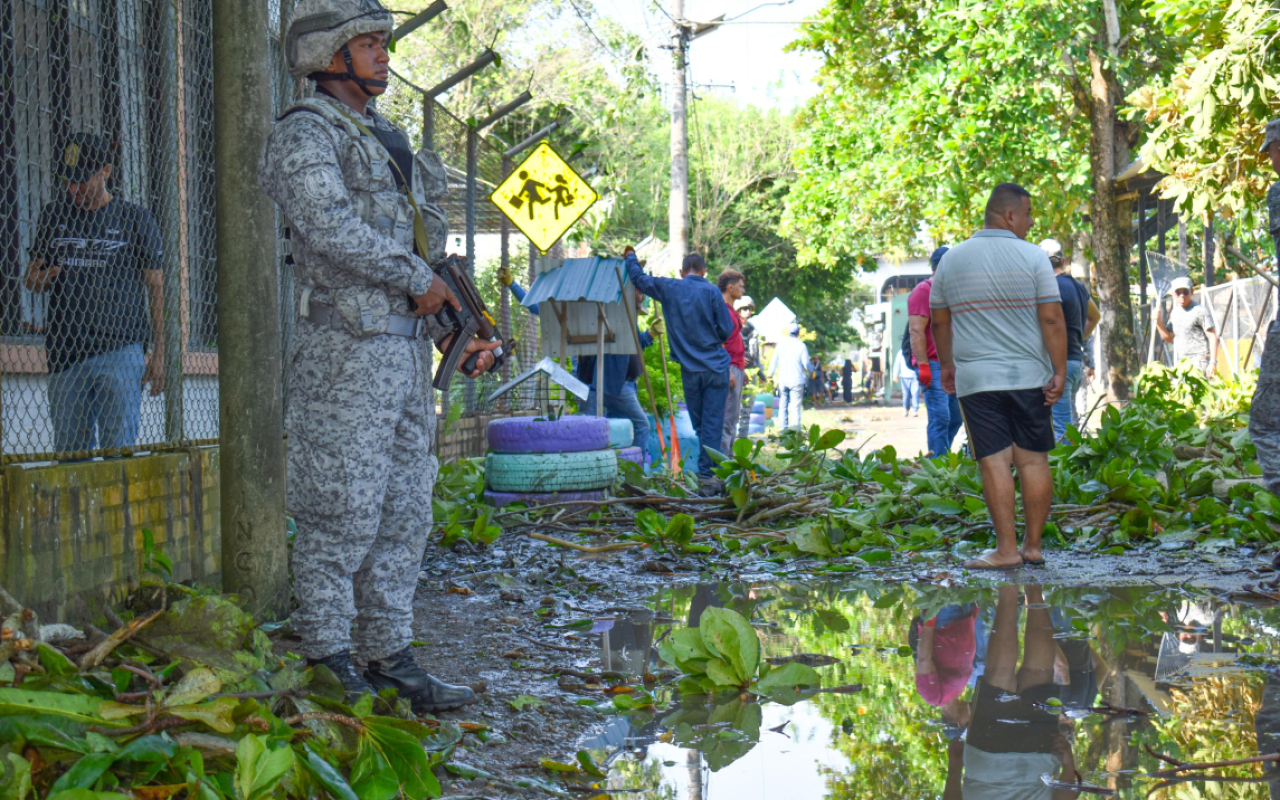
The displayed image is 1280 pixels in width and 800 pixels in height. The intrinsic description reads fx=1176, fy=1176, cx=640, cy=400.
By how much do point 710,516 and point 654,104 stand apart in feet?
95.0

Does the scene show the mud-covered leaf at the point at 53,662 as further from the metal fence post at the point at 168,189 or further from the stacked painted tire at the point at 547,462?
the stacked painted tire at the point at 547,462

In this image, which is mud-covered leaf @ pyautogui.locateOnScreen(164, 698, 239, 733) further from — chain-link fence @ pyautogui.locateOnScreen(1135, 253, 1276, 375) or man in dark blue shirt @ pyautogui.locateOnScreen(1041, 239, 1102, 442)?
chain-link fence @ pyautogui.locateOnScreen(1135, 253, 1276, 375)

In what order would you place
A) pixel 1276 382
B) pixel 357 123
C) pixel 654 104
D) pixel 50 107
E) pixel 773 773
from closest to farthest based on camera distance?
pixel 773 773
pixel 357 123
pixel 50 107
pixel 1276 382
pixel 654 104

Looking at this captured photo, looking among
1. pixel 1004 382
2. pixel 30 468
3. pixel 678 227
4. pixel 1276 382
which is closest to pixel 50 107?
pixel 30 468

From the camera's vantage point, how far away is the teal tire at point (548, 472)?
25.5 ft

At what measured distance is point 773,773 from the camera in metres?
2.96

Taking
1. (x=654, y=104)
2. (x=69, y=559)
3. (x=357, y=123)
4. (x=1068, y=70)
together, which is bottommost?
(x=69, y=559)

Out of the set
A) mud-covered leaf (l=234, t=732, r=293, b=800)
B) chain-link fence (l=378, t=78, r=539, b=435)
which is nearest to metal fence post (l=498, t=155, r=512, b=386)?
chain-link fence (l=378, t=78, r=539, b=435)

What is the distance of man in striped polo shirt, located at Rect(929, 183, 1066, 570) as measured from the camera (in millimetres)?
5953

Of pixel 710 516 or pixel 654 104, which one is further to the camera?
pixel 654 104

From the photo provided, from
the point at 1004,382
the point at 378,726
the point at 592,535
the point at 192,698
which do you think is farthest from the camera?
the point at 592,535

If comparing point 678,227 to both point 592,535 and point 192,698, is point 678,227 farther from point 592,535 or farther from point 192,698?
point 192,698

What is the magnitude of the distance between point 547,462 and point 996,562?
3.04 metres

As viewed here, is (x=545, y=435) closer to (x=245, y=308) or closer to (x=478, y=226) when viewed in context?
(x=245, y=308)
